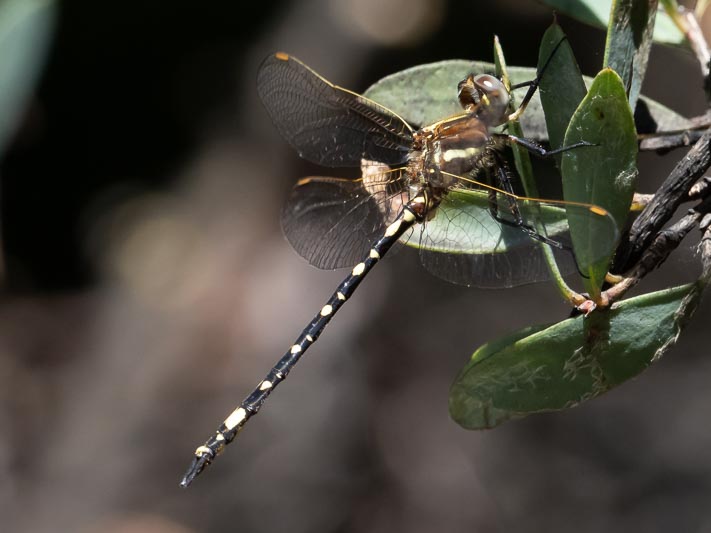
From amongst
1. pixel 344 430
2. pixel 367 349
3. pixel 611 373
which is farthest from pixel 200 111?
pixel 611 373

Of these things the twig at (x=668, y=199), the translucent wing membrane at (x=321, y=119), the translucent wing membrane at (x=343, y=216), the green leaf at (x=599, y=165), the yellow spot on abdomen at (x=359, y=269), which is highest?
the translucent wing membrane at (x=321, y=119)

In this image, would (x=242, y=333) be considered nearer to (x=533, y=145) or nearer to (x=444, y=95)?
(x=444, y=95)

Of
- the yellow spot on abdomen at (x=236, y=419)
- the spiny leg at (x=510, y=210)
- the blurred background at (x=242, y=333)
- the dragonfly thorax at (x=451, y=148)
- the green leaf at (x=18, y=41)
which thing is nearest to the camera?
the spiny leg at (x=510, y=210)

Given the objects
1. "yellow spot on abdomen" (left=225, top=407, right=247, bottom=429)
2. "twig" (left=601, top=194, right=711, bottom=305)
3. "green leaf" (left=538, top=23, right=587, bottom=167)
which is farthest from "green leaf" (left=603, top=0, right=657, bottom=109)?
"yellow spot on abdomen" (left=225, top=407, right=247, bottom=429)

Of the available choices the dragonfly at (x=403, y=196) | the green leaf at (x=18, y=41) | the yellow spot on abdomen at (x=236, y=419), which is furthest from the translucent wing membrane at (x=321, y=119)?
the green leaf at (x=18, y=41)

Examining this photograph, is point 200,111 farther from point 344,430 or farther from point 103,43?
point 344,430

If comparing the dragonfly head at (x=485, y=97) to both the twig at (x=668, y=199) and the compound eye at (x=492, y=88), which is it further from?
the twig at (x=668, y=199)

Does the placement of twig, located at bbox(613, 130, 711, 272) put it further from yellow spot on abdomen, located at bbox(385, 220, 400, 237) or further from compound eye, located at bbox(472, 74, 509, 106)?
yellow spot on abdomen, located at bbox(385, 220, 400, 237)
